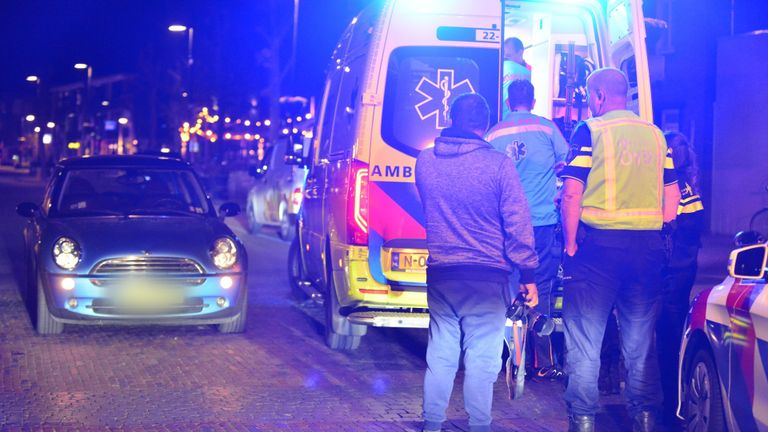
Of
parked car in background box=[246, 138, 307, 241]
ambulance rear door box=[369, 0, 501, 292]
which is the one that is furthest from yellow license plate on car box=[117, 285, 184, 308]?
parked car in background box=[246, 138, 307, 241]

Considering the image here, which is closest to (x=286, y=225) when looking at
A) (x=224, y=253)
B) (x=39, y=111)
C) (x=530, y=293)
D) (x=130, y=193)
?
(x=130, y=193)

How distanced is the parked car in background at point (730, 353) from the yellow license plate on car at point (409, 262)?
2273mm

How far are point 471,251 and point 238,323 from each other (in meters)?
4.67

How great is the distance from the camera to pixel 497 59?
799 centimetres

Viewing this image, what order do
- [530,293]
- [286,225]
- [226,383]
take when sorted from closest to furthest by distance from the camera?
[530,293] < [226,383] < [286,225]

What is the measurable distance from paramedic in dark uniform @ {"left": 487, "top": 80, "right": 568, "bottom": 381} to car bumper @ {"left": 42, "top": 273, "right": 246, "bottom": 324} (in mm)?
3110

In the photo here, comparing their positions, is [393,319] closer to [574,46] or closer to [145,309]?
[145,309]

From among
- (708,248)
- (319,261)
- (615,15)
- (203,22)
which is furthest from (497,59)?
(203,22)

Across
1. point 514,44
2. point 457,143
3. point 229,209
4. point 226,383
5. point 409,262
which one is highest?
point 514,44

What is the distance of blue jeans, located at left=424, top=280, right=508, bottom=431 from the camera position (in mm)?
5402

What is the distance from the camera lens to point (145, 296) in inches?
358

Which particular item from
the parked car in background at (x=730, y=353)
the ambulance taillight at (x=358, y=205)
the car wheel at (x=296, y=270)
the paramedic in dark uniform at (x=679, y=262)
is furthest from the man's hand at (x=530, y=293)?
the car wheel at (x=296, y=270)

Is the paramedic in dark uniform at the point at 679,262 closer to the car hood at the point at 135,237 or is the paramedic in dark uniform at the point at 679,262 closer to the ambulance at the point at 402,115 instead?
the ambulance at the point at 402,115

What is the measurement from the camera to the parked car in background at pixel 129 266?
29.7 feet
